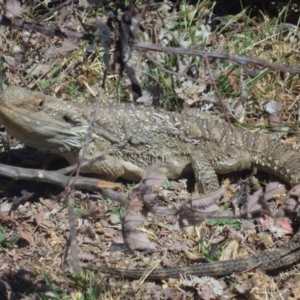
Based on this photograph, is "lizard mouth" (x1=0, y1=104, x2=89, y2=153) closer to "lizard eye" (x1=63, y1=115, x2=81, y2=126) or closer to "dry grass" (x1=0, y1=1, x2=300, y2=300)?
"lizard eye" (x1=63, y1=115, x2=81, y2=126)

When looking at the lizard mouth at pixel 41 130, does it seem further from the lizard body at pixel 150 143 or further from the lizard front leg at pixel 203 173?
the lizard front leg at pixel 203 173

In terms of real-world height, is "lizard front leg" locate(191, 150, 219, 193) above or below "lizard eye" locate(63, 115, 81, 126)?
below

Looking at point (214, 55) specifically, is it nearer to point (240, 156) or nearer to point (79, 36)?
point (79, 36)

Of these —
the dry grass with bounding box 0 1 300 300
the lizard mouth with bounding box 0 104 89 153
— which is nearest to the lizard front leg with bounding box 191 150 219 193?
the dry grass with bounding box 0 1 300 300

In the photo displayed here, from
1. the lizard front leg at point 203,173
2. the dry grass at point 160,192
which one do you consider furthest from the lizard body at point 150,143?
the dry grass at point 160,192

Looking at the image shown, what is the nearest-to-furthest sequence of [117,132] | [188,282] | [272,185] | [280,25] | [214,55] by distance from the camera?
[214,55]
[272,185]
[188,282]
[117,132]
[280,25]

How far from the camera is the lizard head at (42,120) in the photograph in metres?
5.41

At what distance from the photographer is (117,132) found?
18.9 feet

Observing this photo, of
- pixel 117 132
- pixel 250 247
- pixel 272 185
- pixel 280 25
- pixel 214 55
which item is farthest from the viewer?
pixel 280 25

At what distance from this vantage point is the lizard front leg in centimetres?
567

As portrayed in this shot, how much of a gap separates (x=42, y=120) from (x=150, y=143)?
878mm

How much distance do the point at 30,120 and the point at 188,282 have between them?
1.68m

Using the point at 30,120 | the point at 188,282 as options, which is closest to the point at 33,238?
the point at 30,120

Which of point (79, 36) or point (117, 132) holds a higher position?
point (79, 36)
